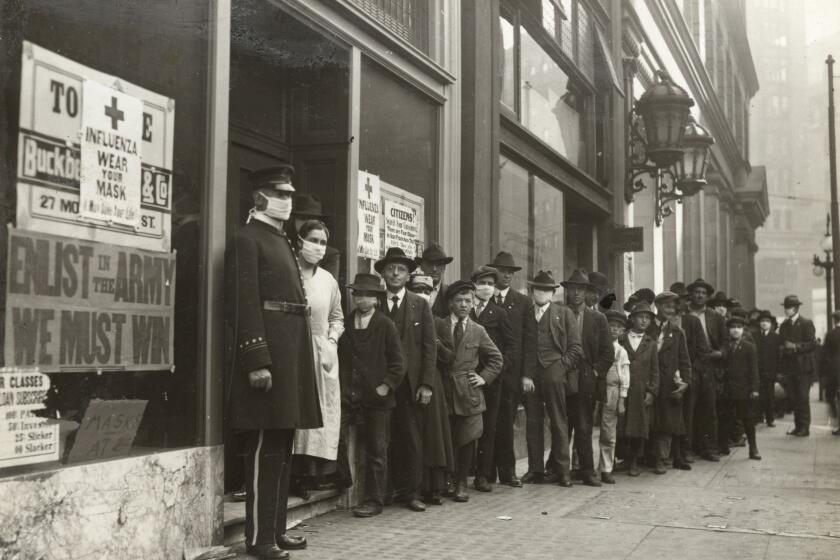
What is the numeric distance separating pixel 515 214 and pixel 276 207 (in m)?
6.61

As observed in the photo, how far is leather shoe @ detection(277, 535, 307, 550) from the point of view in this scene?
589 centimetres

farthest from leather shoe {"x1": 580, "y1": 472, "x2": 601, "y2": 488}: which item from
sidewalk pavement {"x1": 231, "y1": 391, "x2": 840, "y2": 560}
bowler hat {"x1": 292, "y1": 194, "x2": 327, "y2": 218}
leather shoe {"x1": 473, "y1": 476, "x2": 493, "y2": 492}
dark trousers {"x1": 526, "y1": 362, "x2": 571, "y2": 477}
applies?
bowler hat {"x1": 292, "y1": 194, "x2": 327, "y2": 218}

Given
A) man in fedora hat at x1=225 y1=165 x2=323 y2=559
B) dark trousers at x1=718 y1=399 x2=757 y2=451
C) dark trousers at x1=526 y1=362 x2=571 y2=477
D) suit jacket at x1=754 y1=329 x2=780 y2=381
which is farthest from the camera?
suit jacket at x1=754 y1=329 x2=780 y2=381

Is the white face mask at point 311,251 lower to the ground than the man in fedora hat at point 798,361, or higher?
higher

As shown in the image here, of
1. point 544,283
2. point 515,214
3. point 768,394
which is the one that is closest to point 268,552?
point 544,283

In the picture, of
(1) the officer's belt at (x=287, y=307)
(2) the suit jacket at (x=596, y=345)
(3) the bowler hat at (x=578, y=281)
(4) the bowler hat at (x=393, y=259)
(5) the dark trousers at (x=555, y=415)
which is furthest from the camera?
(3) the bowler hat at (x=578, y=281)

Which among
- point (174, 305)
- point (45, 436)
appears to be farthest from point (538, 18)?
point (45, 436)

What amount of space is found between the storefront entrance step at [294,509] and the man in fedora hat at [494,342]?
1713 mm

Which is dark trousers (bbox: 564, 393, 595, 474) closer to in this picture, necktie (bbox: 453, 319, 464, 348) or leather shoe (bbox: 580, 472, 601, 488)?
leather shoe (bbox: 580, 472, 601, 488)

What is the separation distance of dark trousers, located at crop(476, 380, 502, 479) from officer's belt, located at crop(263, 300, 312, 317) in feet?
10.4

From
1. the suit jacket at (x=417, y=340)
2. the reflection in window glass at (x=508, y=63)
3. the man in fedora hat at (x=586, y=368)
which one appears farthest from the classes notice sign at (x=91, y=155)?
the reflection in window glass at (x=508, y=63)

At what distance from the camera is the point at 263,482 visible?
18.6ft

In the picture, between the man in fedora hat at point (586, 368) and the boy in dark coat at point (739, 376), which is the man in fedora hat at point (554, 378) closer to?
the man in fedora hat at point (586, 368)

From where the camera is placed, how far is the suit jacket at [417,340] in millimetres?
7469
